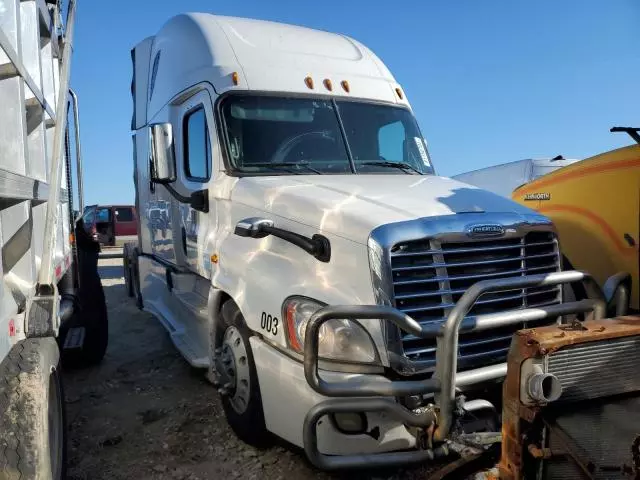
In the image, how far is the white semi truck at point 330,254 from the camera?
2.68 metres

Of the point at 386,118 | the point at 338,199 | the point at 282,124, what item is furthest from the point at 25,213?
the point at 386,118

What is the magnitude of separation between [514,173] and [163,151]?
1165cm

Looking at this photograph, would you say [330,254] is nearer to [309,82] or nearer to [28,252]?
[28,252]

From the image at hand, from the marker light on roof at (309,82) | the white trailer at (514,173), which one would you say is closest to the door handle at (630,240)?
the marker light on roof at (309,82)

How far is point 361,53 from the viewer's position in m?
5.28

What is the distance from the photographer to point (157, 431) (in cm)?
429

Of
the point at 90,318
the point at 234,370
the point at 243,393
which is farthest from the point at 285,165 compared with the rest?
the point at 90,318

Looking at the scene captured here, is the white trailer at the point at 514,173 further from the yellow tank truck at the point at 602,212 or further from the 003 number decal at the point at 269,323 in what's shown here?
the 003 number decal at the point at 269,323

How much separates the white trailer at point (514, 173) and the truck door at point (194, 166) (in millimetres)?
8960

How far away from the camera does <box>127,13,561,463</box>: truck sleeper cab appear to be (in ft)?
9.60

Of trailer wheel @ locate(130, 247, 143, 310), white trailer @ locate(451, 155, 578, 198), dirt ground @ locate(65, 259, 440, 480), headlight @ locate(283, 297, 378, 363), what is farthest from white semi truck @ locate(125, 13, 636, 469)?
white trailer @ locate(451, 155, 578, 198)

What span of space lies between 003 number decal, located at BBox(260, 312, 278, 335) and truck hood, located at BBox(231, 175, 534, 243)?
62 centimetres

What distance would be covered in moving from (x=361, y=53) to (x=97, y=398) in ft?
13.4

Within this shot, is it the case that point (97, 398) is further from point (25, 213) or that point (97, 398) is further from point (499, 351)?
point (499, 351)
